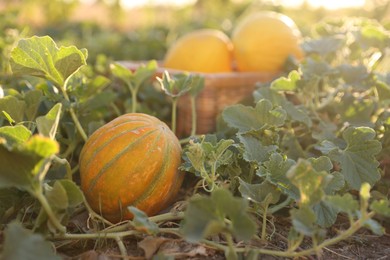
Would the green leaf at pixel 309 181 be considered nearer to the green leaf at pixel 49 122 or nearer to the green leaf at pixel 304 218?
the green leaf at pixel 304 218

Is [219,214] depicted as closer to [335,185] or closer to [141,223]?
[141,223]

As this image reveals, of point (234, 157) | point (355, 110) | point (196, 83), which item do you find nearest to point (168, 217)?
point (234, 157)

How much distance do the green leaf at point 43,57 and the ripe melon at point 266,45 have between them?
1112 mm

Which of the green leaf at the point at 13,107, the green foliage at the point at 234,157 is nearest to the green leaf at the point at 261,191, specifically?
the green foliage at the point at 234,157

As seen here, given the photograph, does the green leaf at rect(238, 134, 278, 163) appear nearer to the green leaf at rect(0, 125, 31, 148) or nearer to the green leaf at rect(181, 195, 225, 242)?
the green leaf at rect(181, 195, 225, 242)

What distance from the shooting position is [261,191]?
127 cm

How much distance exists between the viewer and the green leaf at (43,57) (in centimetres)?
135

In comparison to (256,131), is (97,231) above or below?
below

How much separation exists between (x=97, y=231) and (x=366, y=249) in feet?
2.42

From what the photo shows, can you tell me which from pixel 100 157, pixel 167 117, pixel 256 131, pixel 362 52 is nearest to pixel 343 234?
pixel 256 131

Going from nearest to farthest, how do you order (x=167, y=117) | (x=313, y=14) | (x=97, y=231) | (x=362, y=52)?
(x=97, y=231)
(x=362, y=52)
(x=167, y=117)
(x=313, y=14)

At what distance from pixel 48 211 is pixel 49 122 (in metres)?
0.20

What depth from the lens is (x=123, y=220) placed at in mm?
1396

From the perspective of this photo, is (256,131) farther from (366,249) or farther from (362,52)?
(362,52)
